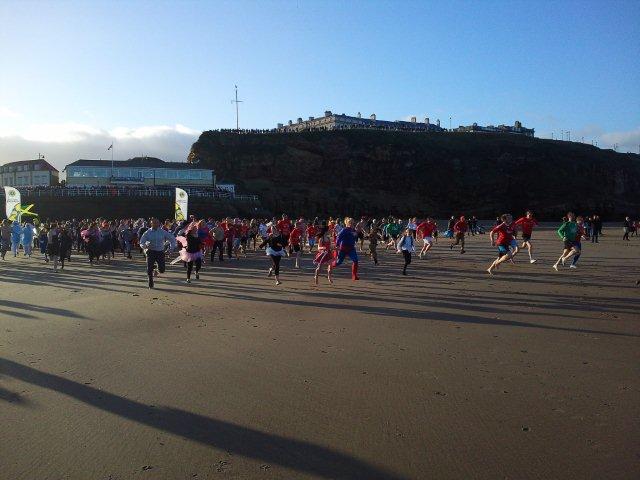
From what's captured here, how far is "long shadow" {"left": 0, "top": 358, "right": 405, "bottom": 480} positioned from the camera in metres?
4.01

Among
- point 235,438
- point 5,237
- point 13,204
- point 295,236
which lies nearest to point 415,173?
point 13,204

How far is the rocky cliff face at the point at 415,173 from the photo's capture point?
90.2 metres

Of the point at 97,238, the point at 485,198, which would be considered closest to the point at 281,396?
→ the point at 97,238

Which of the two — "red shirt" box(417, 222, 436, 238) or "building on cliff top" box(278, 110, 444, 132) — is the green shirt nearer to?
"red shirt" box(417, 222, 436, 238)

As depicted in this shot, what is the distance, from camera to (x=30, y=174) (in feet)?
329

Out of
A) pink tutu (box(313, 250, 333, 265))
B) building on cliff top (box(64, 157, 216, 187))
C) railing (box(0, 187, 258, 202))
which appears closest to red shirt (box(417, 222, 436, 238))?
pink tutu (box(313, 250, 333, 265))

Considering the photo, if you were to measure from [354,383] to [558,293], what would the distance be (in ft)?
26.5

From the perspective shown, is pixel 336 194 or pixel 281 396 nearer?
pixel 281 396

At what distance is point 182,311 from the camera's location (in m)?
10.3

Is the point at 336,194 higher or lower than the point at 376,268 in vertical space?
higher

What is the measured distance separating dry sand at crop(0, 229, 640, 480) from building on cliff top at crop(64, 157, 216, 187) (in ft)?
224

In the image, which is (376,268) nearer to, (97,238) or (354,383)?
(97,238)

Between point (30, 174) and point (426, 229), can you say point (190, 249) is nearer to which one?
point (426, 229)

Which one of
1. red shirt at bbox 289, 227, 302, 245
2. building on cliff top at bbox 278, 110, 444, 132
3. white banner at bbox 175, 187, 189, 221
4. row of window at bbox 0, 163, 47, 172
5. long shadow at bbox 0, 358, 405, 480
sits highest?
building on cliff top at bbox 278, 110, 444, 132
